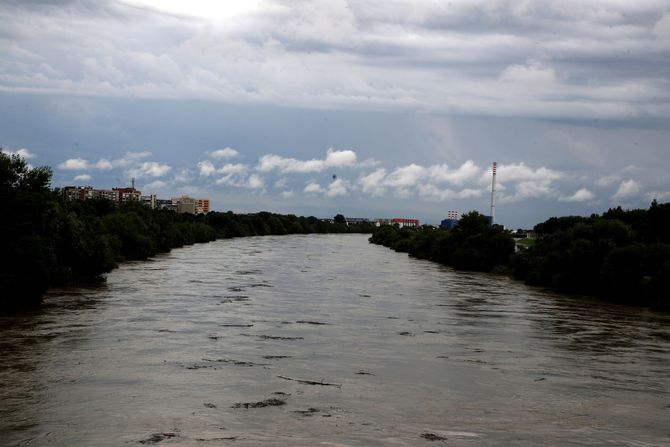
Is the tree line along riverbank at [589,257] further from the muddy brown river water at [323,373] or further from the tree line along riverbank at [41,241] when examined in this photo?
the tree line along riverbank at [41,241]

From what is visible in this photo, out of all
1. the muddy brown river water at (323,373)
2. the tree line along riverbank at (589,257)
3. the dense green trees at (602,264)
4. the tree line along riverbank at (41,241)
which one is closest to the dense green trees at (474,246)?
the tree line along riverbank at (589,257)

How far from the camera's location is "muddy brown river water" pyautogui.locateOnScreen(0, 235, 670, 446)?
1472 cm

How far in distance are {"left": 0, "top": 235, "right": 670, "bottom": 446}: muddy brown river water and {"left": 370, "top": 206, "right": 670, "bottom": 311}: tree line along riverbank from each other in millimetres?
5602

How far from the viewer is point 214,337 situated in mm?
26219

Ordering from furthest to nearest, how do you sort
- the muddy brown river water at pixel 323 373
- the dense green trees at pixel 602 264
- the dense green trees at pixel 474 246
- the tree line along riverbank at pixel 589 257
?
1. the dense green trees at pixel 474 246
2. the tree line along riverbank at pixel 589 257
3. the dense green trees at pixel 602 264
4. the muddy brown river water at pixel 323 373

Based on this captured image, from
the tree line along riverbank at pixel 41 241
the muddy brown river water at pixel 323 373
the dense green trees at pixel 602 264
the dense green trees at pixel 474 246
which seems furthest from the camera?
the dense green trees at pixel 474 246

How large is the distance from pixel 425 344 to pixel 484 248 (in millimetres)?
51301

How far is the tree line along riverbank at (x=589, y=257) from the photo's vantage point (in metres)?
46.2

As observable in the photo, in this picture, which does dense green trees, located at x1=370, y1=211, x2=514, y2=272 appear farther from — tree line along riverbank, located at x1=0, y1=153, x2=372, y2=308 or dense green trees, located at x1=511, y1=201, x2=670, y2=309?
tree line along riverbank, located at x1=0, y1=153, x2=372, y2=308

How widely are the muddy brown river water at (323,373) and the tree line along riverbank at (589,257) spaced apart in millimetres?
5602

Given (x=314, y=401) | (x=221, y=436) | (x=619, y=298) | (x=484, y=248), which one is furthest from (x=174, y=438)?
(x=484, y=248)

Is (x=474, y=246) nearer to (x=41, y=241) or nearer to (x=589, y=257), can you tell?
(x=589, y=257)

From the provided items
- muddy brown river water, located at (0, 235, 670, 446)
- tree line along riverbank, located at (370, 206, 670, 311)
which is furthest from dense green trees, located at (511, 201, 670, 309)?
muddy brown river water, located at (0, 235, 670, 446)

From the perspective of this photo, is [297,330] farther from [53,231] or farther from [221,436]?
[53,231]
